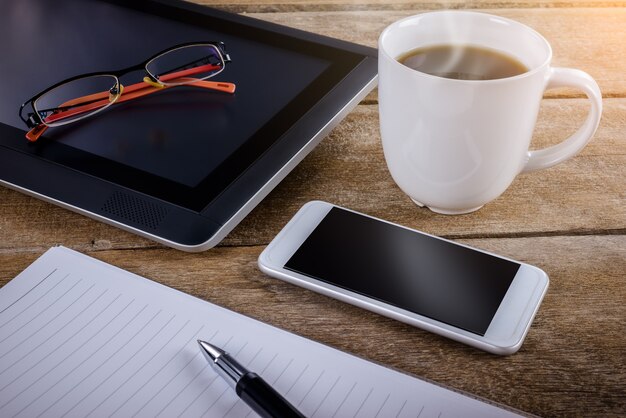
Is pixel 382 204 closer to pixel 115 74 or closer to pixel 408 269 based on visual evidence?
pixel 408 269

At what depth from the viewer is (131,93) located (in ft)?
2.35

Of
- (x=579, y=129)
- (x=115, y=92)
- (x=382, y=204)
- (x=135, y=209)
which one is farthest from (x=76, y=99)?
(x=579, y=129)

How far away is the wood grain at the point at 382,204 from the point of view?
616 millimetres

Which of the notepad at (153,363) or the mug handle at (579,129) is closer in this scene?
the notepad at (153,363)

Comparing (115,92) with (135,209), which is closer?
(135,209)

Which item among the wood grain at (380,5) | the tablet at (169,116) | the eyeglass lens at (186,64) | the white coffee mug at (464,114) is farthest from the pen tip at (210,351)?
the wood grain at (380,5)

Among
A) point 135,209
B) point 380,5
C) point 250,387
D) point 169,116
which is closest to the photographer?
point 250,387

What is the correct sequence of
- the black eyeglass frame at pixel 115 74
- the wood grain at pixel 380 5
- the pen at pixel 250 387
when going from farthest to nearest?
the wood grain at pixel 380 5 → the black eyeglass frame at pixel 115 74 → the pen at pixel 250 387

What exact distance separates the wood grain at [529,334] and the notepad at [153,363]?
0.9 inches

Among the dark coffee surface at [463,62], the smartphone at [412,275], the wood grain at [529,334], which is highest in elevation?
the dark coffee surface at [463,62]

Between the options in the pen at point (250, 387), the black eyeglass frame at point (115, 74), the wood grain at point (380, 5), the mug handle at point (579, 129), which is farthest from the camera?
the wood grain at point (380, 5)

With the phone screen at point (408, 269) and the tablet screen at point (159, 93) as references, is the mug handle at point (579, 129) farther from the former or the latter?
the tablet screen at point (159, 93)

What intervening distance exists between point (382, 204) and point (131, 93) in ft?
0.95

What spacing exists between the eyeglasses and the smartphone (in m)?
0.23
